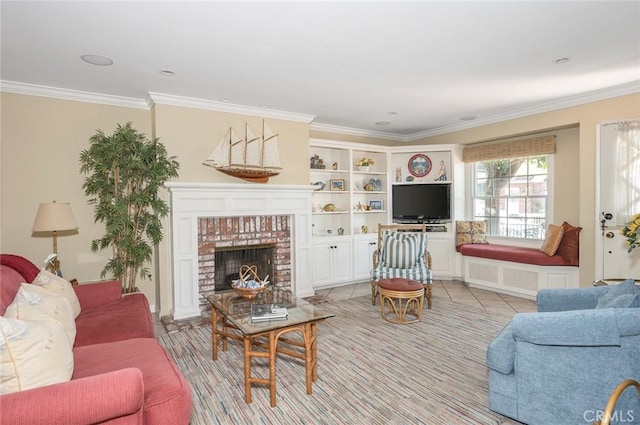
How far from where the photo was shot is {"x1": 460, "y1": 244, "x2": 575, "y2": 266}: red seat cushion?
4500mm

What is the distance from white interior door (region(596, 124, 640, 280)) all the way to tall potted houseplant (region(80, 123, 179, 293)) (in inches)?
194

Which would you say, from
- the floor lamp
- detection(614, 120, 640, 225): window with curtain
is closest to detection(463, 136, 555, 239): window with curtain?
detection(614, 120, 640, 225): window with curtain

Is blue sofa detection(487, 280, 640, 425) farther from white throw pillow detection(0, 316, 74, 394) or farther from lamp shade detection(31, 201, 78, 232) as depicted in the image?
lamp shade detection(31, 201, 78, 232)

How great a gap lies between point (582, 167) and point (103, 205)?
558 cm

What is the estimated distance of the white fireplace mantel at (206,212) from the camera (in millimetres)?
4043

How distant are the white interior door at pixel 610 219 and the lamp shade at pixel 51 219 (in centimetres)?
570

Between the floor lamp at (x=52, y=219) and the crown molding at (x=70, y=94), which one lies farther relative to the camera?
the crown molding at (x=70, y=94)

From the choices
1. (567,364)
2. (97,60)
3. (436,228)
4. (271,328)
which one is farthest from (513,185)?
(97,60)

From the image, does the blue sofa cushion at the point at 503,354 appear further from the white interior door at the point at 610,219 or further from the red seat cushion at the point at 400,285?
the white interior door at the point at 610,219

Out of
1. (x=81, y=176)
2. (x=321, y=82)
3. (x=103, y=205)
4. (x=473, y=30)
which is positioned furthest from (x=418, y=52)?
(x=81, y=176)

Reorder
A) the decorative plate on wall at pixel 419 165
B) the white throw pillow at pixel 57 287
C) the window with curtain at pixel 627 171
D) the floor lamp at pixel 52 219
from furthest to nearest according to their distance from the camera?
the decorative plate on wall at pixel 419 165 → the window with curtain at pixel 627 171 → the floor lamp at pixel 52 219 → the white throw pillow at pixel 57 287

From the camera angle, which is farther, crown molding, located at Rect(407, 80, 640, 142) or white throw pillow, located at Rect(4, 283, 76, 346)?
crown molding, located at Rect(407, 80, 640, 142)

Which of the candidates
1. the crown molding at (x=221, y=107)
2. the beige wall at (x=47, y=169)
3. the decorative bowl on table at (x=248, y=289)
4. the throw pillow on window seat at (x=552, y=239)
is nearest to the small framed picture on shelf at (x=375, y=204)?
the crown molding at (x=221, y=107)

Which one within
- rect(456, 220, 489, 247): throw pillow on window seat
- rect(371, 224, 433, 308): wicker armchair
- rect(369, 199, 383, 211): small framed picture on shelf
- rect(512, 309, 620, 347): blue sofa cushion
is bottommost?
rect(371, 224, 433, 308): wicker armchair
